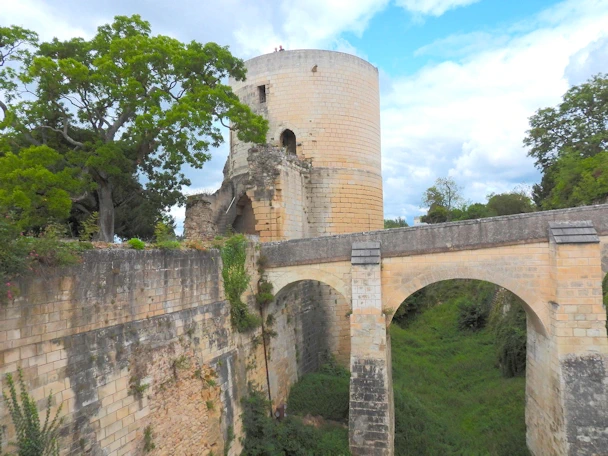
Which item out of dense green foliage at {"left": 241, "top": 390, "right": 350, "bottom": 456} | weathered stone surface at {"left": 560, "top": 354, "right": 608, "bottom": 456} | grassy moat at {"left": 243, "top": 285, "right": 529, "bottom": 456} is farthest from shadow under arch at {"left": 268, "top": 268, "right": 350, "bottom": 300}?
weathered stone surface at {"left": 560, "top": 354, "right": 608, "bottom": 456}

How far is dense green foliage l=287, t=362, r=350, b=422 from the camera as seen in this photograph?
36.4 ft

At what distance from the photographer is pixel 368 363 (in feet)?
30.2

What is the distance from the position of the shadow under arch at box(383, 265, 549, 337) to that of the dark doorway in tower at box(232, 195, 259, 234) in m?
7.48

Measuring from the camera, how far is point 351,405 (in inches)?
352

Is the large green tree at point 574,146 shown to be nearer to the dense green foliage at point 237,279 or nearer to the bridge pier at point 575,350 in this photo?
the bridge pier at point 575,350

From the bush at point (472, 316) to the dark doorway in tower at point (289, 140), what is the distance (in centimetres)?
1186

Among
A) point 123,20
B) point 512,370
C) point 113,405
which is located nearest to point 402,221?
point 512,370

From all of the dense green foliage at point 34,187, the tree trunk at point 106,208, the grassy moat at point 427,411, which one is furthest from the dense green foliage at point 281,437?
the tree trunk at point 106,208

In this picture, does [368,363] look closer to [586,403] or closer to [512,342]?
[586,403]

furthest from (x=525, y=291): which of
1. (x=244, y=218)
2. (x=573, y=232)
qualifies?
(x=244, y=218)

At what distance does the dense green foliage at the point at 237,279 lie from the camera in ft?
30.4

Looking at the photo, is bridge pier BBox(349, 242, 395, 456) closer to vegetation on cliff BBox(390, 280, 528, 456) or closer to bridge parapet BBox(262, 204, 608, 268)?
bridge parapet BBox(262, 204, 608, 268)

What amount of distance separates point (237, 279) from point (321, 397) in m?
4.68

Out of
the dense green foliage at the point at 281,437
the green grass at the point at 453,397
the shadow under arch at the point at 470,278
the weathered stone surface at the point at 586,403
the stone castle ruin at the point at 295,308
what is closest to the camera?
the stone castle ruin at the point at 295,308
